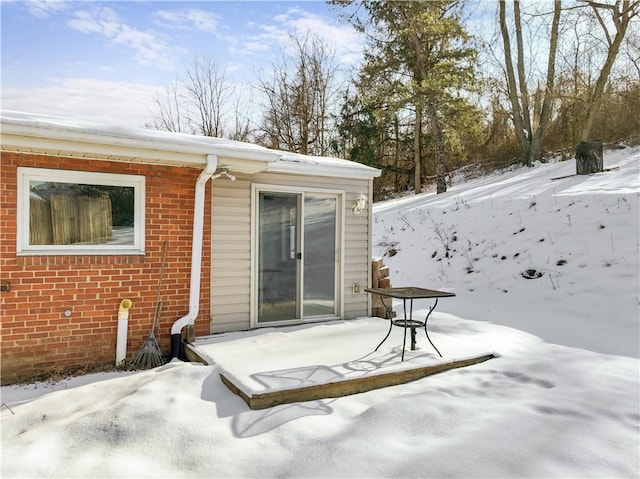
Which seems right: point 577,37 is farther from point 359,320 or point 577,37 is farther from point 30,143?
point 30,143

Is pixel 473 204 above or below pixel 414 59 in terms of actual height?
below

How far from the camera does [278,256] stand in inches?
217

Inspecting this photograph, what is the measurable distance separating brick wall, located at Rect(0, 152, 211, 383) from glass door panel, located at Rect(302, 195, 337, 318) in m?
1.37

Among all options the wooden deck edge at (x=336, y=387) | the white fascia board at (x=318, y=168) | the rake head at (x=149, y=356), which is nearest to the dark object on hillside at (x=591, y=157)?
the white fascia board at (x=318, y=168)

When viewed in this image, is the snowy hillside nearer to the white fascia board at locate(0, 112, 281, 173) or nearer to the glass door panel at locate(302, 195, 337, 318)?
the glass door panel at locate(302, 195, 337, 318)

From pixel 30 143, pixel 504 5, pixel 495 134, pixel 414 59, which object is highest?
pixel 504 5

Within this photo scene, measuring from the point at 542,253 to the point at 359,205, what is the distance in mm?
3857

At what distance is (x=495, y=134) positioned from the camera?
17.0 metres

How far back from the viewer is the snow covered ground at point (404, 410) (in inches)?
97.9

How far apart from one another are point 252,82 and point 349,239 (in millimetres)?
13206

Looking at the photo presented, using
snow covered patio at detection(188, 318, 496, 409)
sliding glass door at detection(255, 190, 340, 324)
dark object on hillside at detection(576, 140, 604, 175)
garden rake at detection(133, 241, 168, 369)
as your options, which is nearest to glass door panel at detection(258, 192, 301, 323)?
sliding glass door at detection(255, 190, 340, 324)

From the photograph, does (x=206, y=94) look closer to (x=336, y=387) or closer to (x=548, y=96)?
(x=548, y=96)

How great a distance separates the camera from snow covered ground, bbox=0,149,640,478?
2.49m

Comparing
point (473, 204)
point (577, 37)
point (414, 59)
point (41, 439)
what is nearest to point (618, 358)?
point (41, 439)
